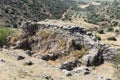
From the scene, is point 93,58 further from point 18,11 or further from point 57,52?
point 18,11

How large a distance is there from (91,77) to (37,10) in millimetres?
131649

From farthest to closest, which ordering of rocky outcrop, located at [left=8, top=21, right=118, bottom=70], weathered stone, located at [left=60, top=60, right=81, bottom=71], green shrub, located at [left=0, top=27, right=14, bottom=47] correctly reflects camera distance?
1. green shrub, located at [left=0, top=27, right=14, bottom=47]
2. rocky outcrop, located at [left=8, top=21, right=118, bottom=70]
3. weathered stone, located at [left=60, top=60, right=81, bottom=71]

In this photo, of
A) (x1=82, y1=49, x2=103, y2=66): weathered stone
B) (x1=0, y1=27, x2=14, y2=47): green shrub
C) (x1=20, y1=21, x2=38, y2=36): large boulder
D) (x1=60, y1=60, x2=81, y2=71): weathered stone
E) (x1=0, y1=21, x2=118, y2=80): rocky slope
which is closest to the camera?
(x1=0, y1=21, x2=118, y2=80): rocky slope

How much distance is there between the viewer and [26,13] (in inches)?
6156

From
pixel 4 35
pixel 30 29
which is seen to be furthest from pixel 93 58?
pixel 4 35

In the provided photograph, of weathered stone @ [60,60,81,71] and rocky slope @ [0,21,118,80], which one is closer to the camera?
rocky slope @ [0,21,118,80]

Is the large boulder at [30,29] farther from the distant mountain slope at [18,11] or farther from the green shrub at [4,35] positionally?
the distant mountain slope at [18,11]

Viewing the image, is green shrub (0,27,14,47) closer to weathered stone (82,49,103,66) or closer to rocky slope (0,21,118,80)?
rocky slope (0,21,118,80)

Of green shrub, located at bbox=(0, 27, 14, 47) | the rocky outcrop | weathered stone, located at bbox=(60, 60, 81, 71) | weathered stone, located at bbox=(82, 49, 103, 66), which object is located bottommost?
weathered stone, located at bbox=(60, 60, 81, 71)

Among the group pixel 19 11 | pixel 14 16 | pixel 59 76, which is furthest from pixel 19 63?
pixel 19 11

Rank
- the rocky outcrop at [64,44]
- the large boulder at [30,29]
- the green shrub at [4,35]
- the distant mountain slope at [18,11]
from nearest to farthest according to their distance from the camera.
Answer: the rocky outcrop at [64,44] < the green shrub at [4,35] < the large boulder at [30,29] < the distant mountain slope at [18,11]

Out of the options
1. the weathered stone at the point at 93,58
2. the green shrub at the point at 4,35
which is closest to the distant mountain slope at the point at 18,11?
the green shrub at the point at 4,35

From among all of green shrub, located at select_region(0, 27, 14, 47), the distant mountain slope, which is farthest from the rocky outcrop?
the distant mountain slope

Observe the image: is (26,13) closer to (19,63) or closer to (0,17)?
(0,17)
